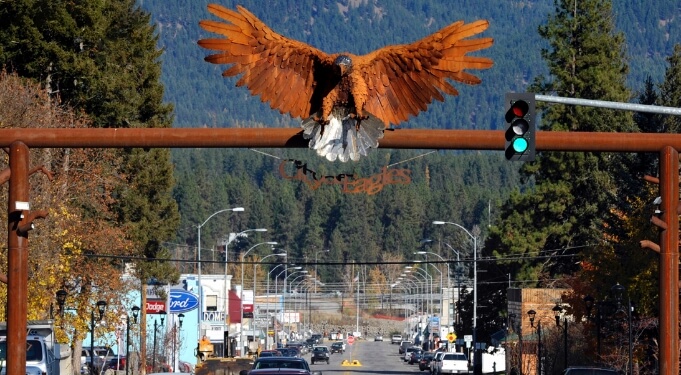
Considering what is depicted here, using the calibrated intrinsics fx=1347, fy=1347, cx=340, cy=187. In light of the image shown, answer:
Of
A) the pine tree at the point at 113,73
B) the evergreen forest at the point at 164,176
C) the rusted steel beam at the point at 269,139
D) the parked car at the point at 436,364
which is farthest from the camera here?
the parked car at the point at 436,364

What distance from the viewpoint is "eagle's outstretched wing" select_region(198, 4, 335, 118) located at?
17.3 metres

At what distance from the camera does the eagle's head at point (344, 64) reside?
16.7 m

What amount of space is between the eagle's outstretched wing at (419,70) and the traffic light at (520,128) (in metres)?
1.25

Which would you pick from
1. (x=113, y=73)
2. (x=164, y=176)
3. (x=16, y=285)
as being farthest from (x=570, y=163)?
(x=16, y=285)

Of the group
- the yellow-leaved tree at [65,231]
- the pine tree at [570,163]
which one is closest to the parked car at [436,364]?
the pine tree at [570,163]

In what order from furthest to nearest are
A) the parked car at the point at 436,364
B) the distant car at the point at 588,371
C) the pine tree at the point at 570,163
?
the pine tree at the point at 570,163, the parked car at the point at 436,364, the distant car at the point at 588,371

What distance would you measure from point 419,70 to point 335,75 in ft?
3.76

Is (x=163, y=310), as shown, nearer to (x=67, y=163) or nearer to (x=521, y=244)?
(x=67, y=163)

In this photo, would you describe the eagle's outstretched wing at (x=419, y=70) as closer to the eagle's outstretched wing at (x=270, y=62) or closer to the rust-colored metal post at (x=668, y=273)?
A: the eagle's outstretched wing at (x=270, y=62)

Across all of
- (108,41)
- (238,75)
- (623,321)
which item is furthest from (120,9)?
(238,75)

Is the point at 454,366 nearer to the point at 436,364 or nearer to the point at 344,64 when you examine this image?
the point at 436,364

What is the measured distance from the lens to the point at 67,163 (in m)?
51.3

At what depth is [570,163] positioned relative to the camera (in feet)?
267

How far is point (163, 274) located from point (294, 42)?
52.1 m
